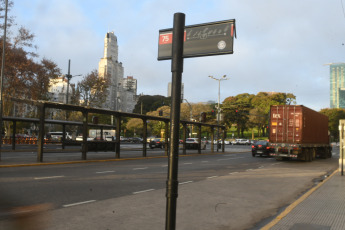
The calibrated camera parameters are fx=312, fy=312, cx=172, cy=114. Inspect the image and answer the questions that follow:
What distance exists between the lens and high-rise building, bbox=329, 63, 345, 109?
59.9 meters

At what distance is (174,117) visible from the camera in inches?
124

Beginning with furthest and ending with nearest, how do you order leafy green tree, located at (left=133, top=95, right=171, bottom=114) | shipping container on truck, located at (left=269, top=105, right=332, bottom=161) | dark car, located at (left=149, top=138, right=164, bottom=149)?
leafy green tree, located at (left=133, top=95, right=171, bottom=114) < dark car, located at (left=149, top=138, right=164, bottom=149) < shipping container on truck, located at (left=269, top=105, right=332, bottom=161)

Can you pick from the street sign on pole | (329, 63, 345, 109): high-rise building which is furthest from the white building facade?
(329, 63, 345, 109): high-rise building

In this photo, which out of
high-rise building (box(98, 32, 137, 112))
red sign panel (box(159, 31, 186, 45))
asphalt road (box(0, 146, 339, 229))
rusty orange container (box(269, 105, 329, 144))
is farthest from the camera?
high-rise building (box(98, 32, 137, 112))

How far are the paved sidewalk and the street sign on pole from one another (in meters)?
3.49

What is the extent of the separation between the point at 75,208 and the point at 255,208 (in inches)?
159

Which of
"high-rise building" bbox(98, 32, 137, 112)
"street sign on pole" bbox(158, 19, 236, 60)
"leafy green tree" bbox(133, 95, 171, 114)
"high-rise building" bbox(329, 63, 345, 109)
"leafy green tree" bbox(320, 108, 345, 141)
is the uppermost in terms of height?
"high-rise building" bbox(98, 32, 137, 112)

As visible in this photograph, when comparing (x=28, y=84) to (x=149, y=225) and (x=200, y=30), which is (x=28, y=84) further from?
(x=200, y=30)

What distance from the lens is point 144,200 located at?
7.69 m

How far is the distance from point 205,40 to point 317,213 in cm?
477

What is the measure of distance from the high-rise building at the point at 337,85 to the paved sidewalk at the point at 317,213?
5159cm

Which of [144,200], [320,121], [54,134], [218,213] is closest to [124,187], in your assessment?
[144,200]

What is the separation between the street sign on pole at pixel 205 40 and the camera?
10.3 feet

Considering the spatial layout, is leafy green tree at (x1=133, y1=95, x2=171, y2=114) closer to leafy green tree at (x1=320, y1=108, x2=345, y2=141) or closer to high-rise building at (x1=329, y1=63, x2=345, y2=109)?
leafy green tree at (x1=320, y1=108, x2=345, y2=141)
